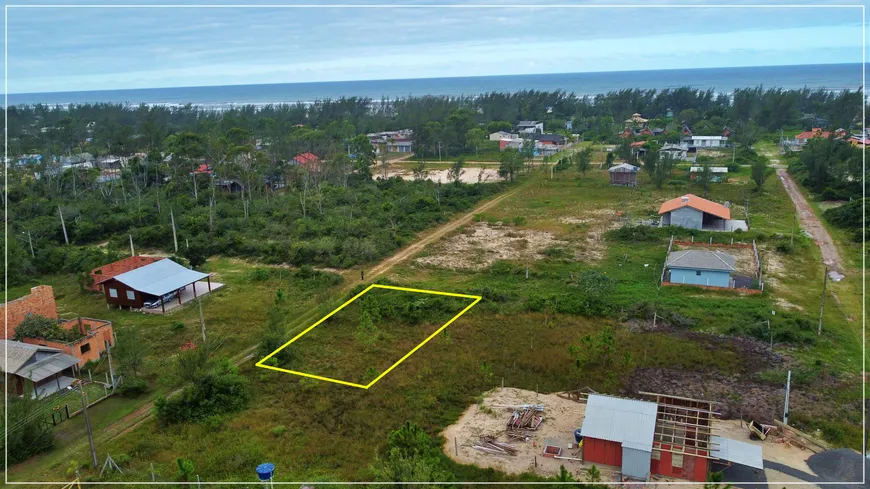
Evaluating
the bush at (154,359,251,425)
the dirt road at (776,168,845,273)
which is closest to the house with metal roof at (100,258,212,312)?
the bush at (154,359,251,425)

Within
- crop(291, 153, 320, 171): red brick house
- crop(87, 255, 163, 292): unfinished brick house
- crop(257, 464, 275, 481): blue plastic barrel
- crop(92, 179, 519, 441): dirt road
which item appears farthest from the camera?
crop(291, 153, 320, 171): red brick house

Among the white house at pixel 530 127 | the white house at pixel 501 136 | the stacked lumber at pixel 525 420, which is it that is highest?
the white house at pixel 530 127

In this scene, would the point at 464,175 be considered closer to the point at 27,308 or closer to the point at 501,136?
the point at 501,136

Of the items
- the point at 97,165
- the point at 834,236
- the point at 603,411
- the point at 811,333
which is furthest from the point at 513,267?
the point at 97,165

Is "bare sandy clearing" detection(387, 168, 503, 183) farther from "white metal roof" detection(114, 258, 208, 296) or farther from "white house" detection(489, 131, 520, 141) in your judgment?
"white metal roof" detection(114, 258, 208, 296)

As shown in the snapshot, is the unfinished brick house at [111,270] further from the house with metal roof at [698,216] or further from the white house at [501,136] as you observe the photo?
the white house at [501,136]

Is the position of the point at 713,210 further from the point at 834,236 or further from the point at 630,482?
the point at 630,482

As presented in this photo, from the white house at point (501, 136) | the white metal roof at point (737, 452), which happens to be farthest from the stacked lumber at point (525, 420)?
the white house at point (501, 136)
